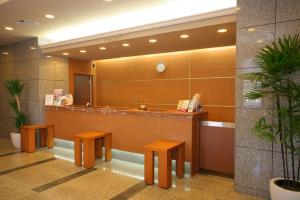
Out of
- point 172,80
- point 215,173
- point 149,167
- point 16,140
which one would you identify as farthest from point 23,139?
point 215,173

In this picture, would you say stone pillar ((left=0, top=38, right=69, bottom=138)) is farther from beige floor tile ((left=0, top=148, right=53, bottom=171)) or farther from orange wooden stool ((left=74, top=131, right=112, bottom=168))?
orange wooden stool ((left=74, top=131, right=112, bottom=168))

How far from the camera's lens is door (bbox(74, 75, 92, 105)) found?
7.72 m

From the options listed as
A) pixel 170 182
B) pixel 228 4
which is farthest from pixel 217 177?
pixel 228 4

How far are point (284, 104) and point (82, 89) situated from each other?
640cm

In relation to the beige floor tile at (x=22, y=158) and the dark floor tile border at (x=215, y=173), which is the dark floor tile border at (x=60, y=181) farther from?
the dark floor tile border at (x=215, y=173)

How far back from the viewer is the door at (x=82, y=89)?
772cm

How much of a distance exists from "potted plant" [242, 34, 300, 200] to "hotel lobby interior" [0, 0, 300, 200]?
14 millimetres

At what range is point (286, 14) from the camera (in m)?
3.03

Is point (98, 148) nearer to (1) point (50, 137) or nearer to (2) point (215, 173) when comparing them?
(1) point (50, 137)

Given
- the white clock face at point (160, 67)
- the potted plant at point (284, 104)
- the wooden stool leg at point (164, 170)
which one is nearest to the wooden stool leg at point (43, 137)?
the white clock face at point (160, 67)

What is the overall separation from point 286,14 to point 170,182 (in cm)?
298

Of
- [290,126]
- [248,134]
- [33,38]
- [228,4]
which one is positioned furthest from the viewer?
[33,38]

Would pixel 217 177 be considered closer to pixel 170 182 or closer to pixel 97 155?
pixel 170 182

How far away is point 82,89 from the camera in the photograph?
793cm
